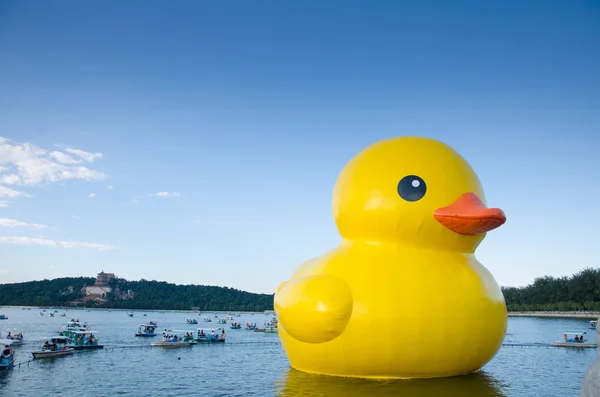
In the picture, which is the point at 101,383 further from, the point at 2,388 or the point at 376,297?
the point at 376,297

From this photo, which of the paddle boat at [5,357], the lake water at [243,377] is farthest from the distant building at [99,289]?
the paddle boat at [5,357]

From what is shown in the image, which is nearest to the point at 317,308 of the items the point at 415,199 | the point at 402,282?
the point at 402,282

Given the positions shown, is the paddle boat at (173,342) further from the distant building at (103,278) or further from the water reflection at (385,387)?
the distant building at (103,278)

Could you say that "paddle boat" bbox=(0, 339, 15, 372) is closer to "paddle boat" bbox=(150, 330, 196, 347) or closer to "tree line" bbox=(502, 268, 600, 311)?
"paddle boat" bbox=(150, 330, 196, 347)

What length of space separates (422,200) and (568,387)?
29.1ft

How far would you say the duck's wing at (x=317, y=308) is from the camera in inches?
415

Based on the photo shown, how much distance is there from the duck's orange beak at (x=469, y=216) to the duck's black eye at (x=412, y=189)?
1.81ft

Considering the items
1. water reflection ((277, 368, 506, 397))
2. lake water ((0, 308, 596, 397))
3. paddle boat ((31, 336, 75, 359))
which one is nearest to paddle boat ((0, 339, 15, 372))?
lake water ((0, 308, 596, 397))

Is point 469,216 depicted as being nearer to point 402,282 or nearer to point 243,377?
point 402,282

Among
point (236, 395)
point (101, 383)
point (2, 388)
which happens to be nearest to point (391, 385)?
point (236, 395)

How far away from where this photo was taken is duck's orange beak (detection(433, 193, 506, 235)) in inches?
416

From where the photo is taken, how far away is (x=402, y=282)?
10.9 metres

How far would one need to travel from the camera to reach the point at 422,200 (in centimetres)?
1143

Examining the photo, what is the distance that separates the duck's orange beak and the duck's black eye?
55cm
